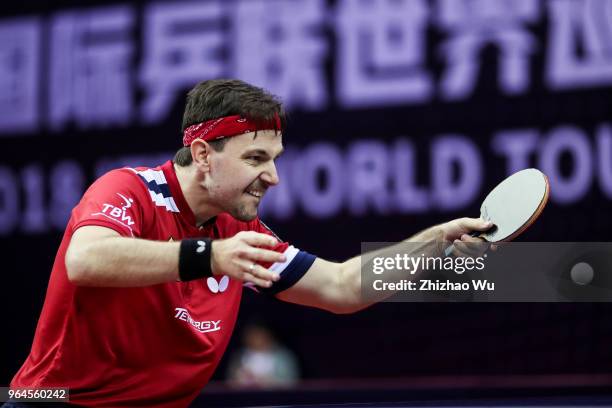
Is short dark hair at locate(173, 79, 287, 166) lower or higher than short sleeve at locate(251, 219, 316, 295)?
higher

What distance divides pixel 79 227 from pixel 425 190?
3995 millimetres

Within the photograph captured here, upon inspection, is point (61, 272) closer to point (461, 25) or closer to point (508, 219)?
point (508, 219)

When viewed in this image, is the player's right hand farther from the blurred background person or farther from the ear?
the blurred background person

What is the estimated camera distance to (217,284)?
2.87 meters

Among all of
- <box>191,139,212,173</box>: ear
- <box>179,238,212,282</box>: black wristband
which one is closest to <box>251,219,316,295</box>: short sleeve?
<box>191,139,212,173</box>: ear

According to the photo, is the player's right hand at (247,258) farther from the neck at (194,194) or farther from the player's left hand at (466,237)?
the player's left hand at (466,237)

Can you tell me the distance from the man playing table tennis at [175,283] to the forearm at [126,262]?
0.06 meters

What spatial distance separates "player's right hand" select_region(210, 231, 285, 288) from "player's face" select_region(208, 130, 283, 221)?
54cm

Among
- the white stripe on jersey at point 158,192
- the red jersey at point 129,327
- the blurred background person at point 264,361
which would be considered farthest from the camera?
the blurred background person at point 264,361

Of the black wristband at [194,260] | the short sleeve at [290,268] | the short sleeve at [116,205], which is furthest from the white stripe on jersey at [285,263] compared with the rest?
the black wristband at [194,260]

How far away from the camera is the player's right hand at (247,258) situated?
2.17 m

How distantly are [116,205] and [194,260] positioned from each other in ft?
1.29

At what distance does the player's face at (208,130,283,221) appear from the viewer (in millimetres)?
2738

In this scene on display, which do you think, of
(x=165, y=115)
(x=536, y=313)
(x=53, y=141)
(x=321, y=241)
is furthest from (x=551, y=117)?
(x=53, y=141)
